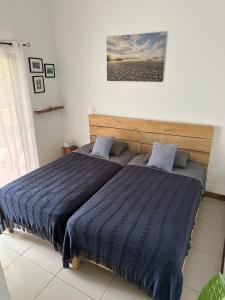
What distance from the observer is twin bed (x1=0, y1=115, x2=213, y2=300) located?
4.82 ft

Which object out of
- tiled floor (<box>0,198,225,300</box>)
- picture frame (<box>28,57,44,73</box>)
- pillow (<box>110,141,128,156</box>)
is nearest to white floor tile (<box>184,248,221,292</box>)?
tiled floor (<box>0,198,225,300</box>)

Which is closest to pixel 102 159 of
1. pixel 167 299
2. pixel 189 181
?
pixel 189 181

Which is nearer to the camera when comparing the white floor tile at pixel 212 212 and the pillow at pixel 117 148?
the white floor tile at pixel 212 212

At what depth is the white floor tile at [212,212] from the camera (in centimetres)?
239

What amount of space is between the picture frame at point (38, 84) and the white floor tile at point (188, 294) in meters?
3.07

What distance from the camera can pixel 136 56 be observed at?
2.82 metres

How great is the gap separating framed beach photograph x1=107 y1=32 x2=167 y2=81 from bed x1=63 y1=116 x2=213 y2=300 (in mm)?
1042

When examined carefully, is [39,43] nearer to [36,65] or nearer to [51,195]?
[36,65]

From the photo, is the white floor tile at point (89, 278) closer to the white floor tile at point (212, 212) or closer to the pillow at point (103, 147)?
the white floor tile at point (212, 212)

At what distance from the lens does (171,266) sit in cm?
138

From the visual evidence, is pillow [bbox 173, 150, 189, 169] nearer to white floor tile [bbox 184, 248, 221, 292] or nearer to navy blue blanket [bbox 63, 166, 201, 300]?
navy blue blanket [bbox 63, 166, 201, 300]

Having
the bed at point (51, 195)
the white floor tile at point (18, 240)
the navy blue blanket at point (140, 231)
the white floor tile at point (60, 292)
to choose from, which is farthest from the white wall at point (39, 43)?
the white floor tile at point (60, 292)

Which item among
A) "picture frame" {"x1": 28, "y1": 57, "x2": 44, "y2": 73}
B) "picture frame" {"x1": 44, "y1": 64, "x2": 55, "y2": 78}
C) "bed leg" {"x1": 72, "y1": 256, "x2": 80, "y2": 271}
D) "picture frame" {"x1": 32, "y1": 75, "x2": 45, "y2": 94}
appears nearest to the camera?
"bed leg" {"x1": 72, "y1": 256, "x2": 80, "y2": 271}

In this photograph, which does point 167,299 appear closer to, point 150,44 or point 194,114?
point 194,114
